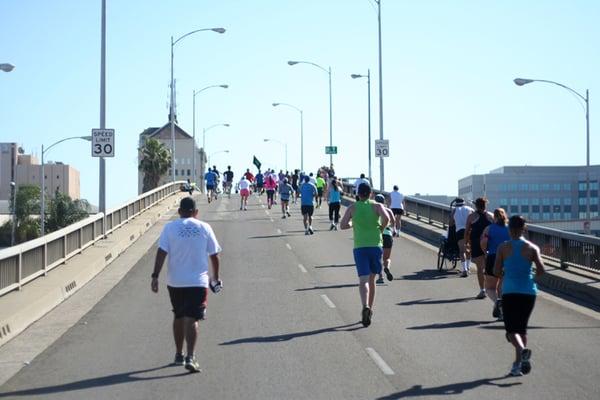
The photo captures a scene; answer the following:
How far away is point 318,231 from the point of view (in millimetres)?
35344

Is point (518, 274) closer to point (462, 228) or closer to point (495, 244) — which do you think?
point (495, 244)

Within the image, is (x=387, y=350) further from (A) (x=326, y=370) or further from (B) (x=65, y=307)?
(B) (x=65, y=307)

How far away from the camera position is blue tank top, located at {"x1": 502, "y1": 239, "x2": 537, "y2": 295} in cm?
1157

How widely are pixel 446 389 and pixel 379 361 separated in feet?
5.54

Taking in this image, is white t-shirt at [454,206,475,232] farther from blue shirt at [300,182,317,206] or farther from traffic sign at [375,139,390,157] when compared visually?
traffic sign at [375,139,390,157]

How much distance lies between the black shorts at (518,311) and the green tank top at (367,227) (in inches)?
150

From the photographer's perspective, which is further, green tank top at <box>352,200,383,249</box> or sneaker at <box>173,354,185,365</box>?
green tank top at <box>352,200,383,249</box>

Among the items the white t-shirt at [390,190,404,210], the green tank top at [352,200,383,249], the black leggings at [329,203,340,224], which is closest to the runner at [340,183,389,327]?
the green tank top at [352,200,383,249]

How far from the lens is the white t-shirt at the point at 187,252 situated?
11461 mm

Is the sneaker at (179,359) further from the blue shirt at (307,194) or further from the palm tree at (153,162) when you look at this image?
the palm tree at (153,162)

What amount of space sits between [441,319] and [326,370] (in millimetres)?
4600

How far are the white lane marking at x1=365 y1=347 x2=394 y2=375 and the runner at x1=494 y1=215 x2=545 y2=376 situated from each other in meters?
1.38

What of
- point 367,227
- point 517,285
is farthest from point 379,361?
point 367,227

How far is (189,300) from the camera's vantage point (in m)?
11.5
